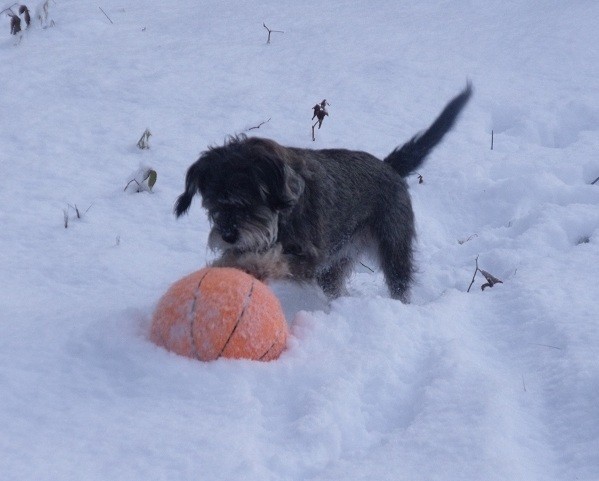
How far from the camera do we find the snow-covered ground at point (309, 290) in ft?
7.17

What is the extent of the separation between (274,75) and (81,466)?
654 cm

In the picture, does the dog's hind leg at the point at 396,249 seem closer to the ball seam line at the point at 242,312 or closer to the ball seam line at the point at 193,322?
the ball seam line at the point at 242,312

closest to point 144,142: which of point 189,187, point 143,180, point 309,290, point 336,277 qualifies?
point 143,180

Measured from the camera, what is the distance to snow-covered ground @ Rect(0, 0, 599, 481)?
219 cm

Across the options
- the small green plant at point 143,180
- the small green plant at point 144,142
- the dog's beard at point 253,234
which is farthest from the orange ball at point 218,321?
the small green plant at point 144,142

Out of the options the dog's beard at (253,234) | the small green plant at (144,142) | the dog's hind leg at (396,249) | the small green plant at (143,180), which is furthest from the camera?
the small green plant at (144,142)

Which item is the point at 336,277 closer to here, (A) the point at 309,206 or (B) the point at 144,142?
(A) the point at 309,206

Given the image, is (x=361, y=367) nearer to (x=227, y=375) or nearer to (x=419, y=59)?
(x=227, y=375)

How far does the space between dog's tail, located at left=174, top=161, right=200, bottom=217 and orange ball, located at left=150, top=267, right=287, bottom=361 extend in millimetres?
807

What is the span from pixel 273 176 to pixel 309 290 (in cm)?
77

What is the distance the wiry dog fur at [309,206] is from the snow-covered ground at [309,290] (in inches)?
11.9

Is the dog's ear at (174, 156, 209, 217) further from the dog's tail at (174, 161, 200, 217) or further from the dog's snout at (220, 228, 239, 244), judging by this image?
the dog's snout at (220, 228, 239, 244)

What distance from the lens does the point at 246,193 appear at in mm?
3268

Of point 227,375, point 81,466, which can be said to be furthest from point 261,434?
point 81,466
